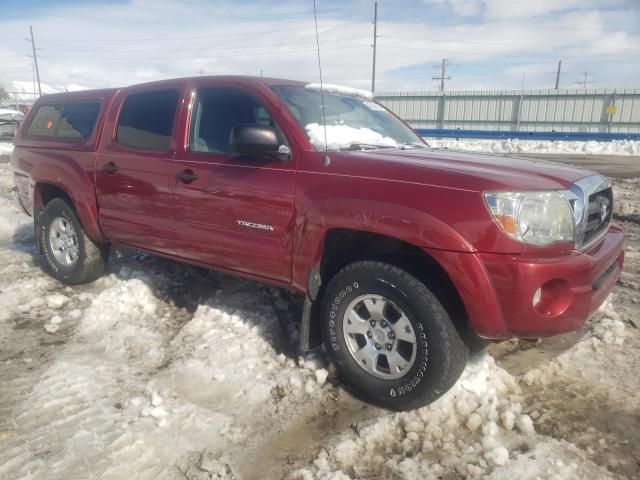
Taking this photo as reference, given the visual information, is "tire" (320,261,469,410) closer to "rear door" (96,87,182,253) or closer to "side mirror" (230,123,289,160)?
"side mirror" (230,123,289,160)

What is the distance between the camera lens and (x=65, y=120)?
5000 millimetres

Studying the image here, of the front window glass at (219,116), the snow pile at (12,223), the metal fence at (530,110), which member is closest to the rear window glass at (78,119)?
the front window glass at (219,116)

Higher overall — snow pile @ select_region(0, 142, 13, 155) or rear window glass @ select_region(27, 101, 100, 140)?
rear window glass @ select_region(27, 101, 100, 140)

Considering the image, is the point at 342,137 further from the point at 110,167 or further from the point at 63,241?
the point at 63,241

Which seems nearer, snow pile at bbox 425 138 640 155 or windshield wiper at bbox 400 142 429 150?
windshield wiper at bbox 400 142 429 150

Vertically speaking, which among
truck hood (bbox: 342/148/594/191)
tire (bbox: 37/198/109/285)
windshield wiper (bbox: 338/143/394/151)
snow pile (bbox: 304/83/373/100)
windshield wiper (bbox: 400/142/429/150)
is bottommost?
tire (bbox: 37/198/109/285)

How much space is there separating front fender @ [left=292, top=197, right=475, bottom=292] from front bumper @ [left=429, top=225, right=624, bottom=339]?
0.33ft

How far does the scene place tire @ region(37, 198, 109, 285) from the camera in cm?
482

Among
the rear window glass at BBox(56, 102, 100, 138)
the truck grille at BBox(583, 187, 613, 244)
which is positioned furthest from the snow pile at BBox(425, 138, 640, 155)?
the truck grille at BBox(583, 187, 613, 244)

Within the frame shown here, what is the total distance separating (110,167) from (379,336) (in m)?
2.78

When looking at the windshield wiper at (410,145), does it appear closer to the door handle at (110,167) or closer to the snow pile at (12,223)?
the door handle at (110,167)

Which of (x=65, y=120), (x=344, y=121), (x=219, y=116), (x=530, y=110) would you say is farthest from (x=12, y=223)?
(x=530, y=110)

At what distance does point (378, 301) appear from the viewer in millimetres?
2865

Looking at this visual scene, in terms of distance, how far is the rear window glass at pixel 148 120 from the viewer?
3.96 metres
